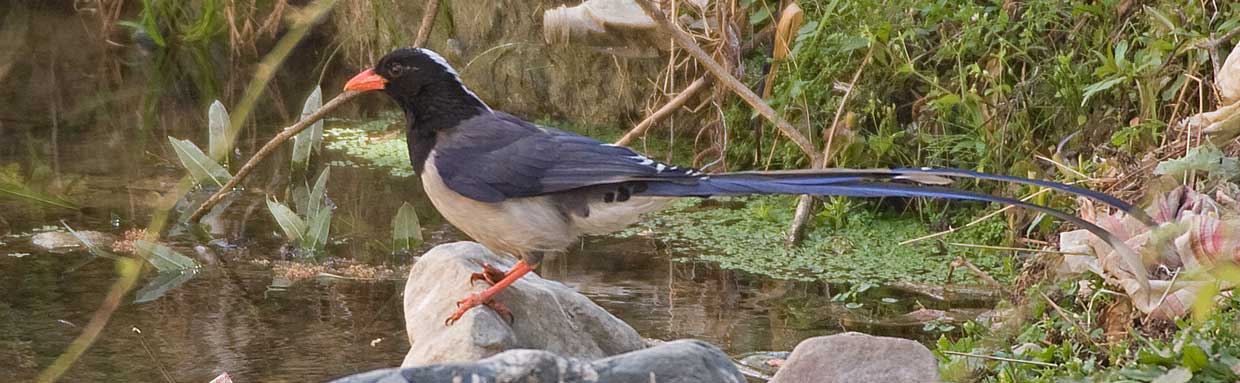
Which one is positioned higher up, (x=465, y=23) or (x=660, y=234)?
(x=465, y=23)

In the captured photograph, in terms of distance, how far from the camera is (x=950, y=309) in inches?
196

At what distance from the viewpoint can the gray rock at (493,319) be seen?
371cm

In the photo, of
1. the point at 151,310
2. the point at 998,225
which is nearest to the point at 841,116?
the point at 998,225

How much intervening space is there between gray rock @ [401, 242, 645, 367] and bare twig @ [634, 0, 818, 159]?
1625 millimetres

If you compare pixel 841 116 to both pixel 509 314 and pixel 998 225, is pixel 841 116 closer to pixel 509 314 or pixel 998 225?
pixel 998 225

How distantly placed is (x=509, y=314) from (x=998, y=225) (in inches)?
85.8

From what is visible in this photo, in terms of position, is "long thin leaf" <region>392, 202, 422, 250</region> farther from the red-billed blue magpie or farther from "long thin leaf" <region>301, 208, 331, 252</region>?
the red-billed blue magpie

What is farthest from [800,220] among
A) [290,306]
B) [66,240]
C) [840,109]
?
[66,240]

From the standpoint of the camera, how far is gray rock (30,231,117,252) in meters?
5.75

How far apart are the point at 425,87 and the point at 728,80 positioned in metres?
1.96

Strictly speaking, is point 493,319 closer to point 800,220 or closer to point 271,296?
point 271,296

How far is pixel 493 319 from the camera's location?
3.77 meters

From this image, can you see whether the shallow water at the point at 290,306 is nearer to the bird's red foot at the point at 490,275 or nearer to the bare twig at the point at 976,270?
the bare twig at the point at 976,270

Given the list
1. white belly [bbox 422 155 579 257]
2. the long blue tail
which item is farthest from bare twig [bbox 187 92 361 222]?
the long blue tail
